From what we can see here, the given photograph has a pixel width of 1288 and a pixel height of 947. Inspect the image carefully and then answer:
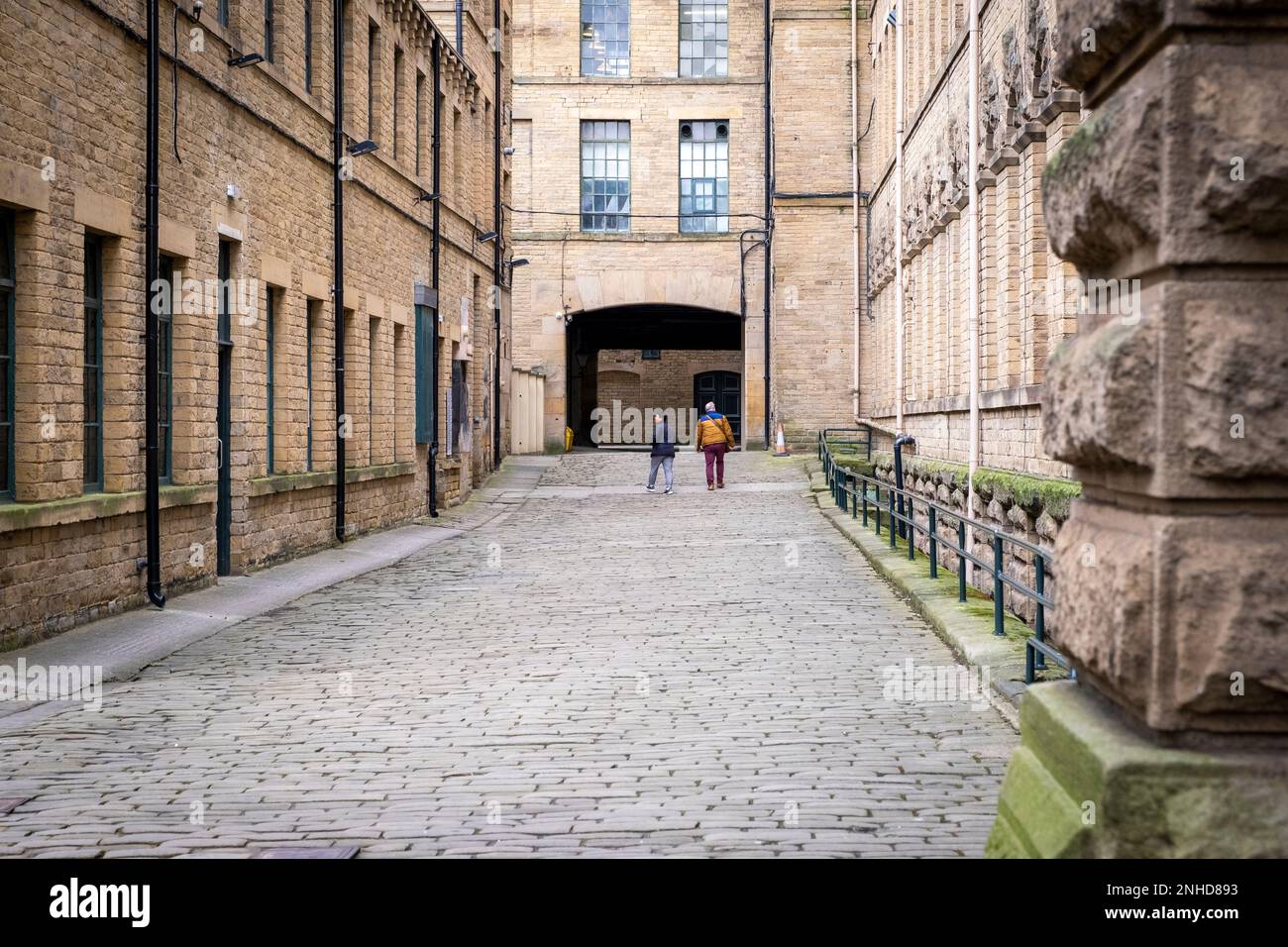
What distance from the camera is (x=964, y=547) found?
11.9m

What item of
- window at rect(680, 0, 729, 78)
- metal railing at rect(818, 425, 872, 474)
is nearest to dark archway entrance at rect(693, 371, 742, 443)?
window at rect(680, 0, 729, 78)

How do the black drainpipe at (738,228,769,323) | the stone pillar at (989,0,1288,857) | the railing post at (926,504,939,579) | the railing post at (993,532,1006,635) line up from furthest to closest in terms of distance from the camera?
the black drainpipe at (738,228,769,323), the railing post at (926,504,939,579), the railing post at (993,532,1006,635), the stone pillar at (989,0,1288,857)

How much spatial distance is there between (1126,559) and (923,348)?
63.7ft

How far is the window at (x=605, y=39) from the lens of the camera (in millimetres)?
40406

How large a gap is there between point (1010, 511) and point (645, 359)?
46.6 meters

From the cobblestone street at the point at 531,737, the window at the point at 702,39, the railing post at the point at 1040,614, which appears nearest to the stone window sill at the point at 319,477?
the cobblestone street at the point at 531,737

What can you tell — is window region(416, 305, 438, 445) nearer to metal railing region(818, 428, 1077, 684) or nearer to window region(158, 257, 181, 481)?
metal railing region(818, 428, 1077, 684)

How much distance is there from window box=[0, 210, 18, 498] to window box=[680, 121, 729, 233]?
30.3 meters

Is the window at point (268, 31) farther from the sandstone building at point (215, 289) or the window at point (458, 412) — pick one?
the window at point (458, 412)

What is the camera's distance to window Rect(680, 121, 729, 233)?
4003 cm

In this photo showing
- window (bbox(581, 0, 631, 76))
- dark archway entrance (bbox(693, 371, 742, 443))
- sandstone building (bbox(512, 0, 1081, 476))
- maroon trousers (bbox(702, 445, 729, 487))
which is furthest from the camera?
dark archway entrance (bbox(693, 371, 742, 443))

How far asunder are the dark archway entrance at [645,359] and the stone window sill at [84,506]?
27320 millimetres

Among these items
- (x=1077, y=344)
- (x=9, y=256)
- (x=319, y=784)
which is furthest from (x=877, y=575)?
(x=1077, y=344)

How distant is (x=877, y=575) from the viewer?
15164 mm
